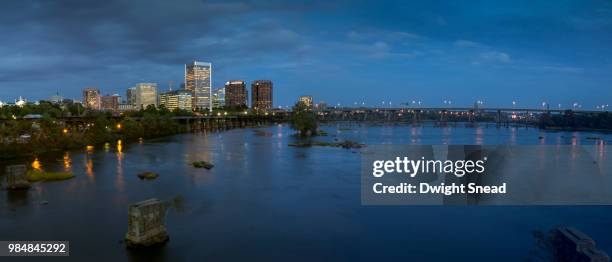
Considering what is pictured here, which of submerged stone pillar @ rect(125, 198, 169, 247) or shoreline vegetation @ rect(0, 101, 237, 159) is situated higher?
shoreline vegetation @ rect(0, 101, 237, 159)

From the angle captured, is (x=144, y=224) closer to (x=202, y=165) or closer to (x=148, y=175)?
(x=148, y=175)

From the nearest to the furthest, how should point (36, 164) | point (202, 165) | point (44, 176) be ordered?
point (44, 176) → point (36, 164) → point (202, 165)

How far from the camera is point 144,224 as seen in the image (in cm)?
1490

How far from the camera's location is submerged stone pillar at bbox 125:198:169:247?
14438 millimetres

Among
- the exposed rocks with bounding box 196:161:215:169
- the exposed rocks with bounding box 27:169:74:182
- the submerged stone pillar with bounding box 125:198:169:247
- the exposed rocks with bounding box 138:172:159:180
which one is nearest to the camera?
the submerged stone pillar with bounding box 125:198:169:247

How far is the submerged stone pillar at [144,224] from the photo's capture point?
14.4 metres

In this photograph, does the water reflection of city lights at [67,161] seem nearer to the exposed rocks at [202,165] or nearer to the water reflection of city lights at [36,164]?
the water reflection of city lights at [36,164]

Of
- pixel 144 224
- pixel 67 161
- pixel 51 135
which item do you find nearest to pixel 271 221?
pixel 144 224

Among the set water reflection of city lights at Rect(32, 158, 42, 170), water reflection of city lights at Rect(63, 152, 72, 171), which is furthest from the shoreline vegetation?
water reflection of city lights at Rect(32, 158, 42, 170)

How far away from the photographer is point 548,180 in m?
31.1

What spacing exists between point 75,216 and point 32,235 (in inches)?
107

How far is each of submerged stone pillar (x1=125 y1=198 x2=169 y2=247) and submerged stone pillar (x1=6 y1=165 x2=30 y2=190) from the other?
13.9 metres

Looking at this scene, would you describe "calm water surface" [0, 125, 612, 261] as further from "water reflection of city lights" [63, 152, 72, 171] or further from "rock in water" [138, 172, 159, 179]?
"water reflection of city lights" [63, 152, 72, 171]

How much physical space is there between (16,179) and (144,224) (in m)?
14.7
